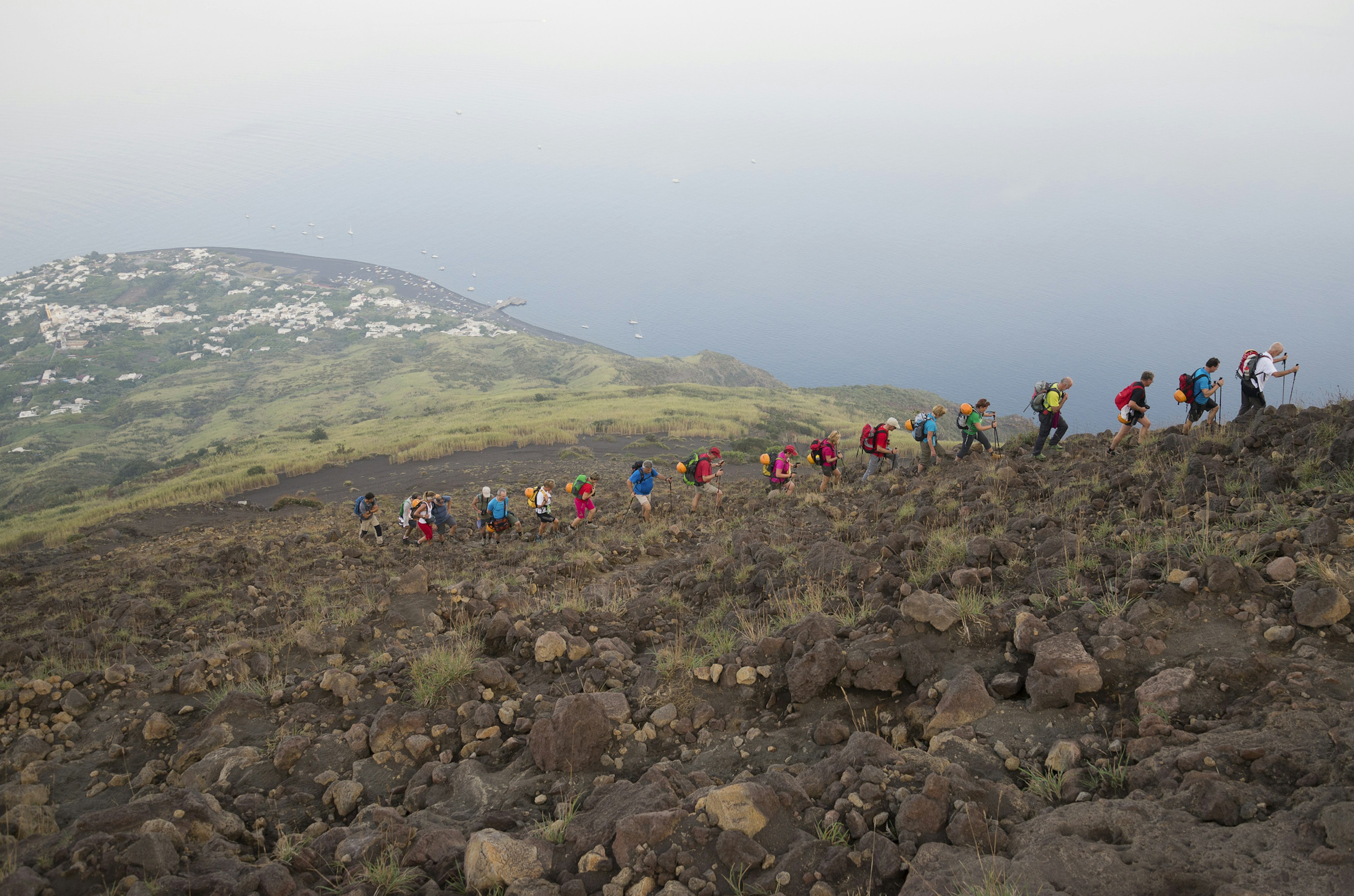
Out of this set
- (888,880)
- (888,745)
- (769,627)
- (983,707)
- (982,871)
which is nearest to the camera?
(982,871)

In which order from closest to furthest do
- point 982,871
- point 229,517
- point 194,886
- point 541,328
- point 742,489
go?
point 982,871 < point 194,886 < point 742,489 < point 229,517 < point 541,328

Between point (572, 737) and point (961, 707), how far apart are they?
2.83 metres

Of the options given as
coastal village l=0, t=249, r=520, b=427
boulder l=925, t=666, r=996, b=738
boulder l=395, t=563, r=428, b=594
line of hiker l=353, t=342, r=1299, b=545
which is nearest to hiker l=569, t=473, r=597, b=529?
line of hiker l=353, t=342, r=1299, b=545

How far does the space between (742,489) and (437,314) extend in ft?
419

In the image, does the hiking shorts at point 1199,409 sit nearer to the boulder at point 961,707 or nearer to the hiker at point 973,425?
the hiker at point 973,425

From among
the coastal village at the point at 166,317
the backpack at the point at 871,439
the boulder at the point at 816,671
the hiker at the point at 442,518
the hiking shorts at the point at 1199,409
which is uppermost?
the coastal village at the point at 166,317

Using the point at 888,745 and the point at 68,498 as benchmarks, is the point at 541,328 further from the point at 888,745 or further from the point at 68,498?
the point at 888,745

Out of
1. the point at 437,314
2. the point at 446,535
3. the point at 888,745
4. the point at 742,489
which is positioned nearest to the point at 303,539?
the point at 446,535

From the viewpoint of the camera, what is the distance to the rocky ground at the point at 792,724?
3.23m

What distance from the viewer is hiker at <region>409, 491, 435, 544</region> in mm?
16500

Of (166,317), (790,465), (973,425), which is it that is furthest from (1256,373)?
(166,317)

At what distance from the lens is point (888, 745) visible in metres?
4.07

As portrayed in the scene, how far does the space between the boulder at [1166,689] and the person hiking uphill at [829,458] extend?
1198 cm

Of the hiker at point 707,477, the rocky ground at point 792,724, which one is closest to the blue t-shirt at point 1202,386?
the rocky ground at point 792,724
